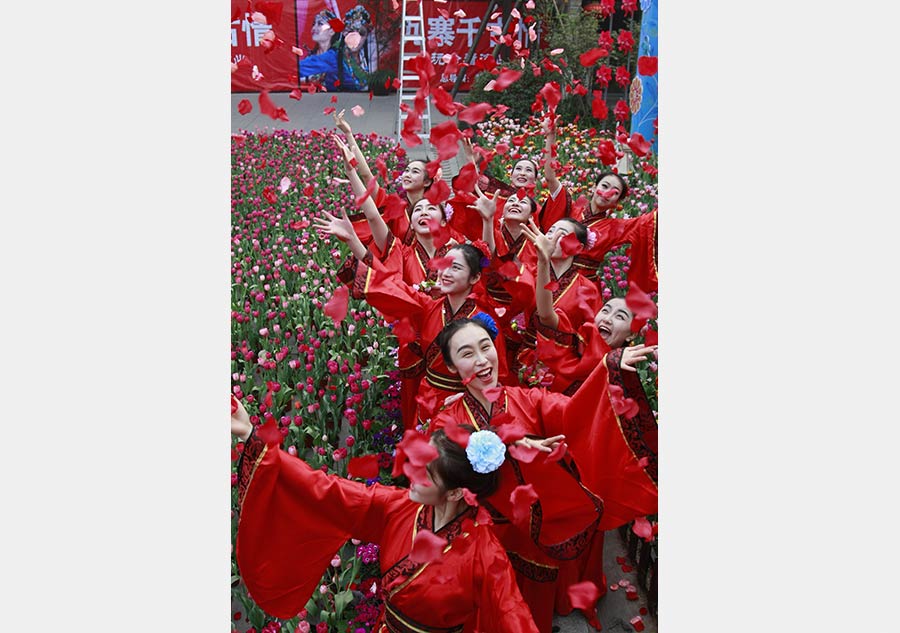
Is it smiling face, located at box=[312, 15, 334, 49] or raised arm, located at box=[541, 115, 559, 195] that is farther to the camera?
smiling face, located at box=[312, 15, 334, 49]

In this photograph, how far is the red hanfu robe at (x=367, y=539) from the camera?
7.26ft

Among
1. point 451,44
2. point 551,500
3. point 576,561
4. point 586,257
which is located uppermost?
point 451,44

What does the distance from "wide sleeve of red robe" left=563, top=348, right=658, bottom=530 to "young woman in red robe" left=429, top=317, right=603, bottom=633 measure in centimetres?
6

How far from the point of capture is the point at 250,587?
2453 millimetres

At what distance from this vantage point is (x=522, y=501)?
2.48 metres

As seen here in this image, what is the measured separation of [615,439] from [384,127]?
986 cm

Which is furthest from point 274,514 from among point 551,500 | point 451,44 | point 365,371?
point 451,44

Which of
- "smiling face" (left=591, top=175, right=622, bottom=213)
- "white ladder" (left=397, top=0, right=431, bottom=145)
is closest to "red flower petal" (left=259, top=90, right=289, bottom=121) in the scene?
"smiling face" (left=591, top=175, right=622, bottom=213)

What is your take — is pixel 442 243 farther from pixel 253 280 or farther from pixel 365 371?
pixel 253 280

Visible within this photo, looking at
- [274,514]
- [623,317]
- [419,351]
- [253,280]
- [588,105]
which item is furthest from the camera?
[588,105]

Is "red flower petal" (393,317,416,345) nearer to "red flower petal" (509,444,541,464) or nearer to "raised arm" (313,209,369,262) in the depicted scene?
"raised arm" (313,209,369,262)

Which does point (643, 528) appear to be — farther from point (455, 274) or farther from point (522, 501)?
point (455, 274)

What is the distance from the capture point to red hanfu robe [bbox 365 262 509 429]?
136 inches

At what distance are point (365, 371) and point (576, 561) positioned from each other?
1.92 m
